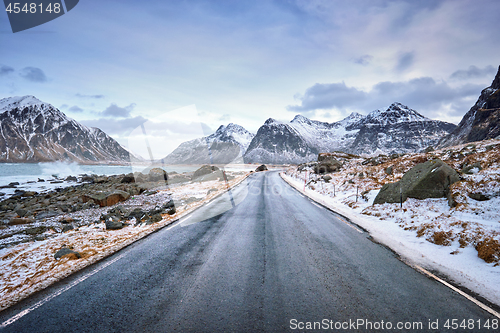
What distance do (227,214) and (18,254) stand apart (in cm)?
691

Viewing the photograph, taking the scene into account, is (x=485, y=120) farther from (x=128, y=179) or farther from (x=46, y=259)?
(x=46, y=259)

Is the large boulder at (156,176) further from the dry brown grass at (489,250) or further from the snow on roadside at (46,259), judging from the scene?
the dry brown grass at (489,250)

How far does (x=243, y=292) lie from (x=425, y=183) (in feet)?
33.2

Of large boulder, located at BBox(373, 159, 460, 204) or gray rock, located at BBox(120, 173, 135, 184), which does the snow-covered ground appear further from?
gray rock, located at BBox(120, 173, 135, 184)

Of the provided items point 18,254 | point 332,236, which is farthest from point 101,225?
point 332,236

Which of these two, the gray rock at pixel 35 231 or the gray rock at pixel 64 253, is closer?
the gray rock at pixel 64 253

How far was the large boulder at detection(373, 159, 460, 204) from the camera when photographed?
30.8ft

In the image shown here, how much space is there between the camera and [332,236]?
7.15m

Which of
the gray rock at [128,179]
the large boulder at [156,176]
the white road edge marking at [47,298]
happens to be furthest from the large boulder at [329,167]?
the white road edge marking at [47,298]

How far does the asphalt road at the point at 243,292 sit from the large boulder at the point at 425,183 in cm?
519

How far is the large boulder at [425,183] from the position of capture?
9391mm

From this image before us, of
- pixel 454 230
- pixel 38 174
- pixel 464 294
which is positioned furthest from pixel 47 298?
pixel 38 174

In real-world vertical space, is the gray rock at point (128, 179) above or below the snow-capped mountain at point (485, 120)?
below

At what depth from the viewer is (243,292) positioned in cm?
384
